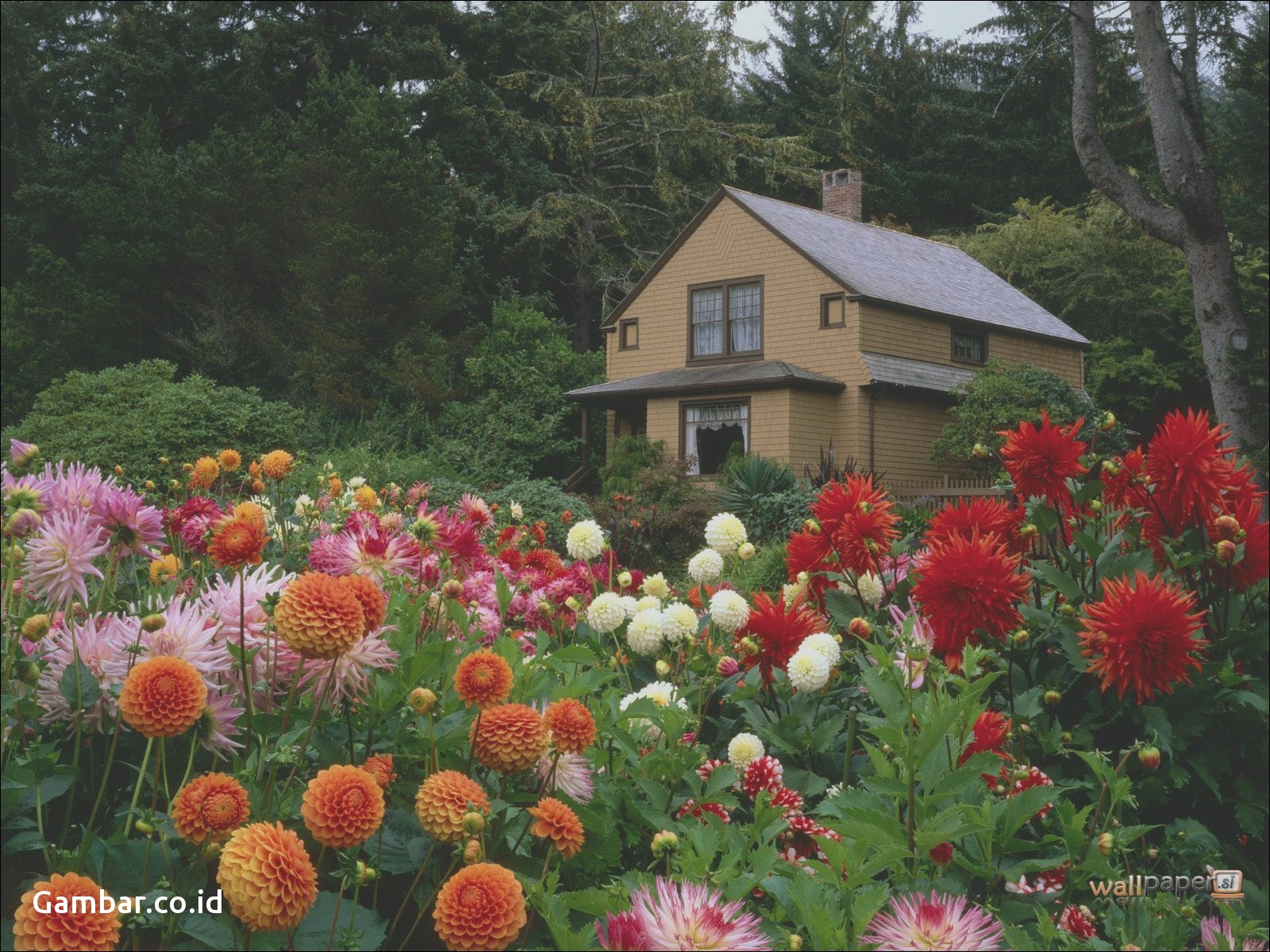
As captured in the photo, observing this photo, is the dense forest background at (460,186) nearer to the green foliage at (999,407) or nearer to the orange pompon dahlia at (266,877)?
the green foliage at (999,407)

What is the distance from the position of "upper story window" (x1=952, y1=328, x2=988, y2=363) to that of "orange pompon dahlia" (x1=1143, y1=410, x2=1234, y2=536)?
20044 mm

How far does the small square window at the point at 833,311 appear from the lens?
66.0ft

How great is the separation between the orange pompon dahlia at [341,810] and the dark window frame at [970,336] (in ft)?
70.3

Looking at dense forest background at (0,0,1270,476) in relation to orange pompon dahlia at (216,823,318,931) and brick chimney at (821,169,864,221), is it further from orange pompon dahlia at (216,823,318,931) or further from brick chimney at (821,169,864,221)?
orange pompon dahlia at (216,823,318,931)

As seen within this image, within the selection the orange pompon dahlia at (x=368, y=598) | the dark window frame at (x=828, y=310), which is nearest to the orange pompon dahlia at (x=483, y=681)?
the orange pompon dahlia at (x=368, y=598)

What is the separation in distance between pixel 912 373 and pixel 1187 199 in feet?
28.4

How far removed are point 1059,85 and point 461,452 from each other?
21.6 meters

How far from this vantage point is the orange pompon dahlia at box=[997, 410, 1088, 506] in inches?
98.8

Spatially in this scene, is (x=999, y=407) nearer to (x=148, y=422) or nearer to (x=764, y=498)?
(x=764, y=498)

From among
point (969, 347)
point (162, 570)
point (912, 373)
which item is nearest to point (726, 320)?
point (912, 373)

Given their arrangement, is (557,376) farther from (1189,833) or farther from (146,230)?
(1189,833)

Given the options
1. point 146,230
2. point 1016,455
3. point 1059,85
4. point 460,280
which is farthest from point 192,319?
point 1016,455

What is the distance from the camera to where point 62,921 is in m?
1.30

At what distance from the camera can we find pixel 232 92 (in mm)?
29453
